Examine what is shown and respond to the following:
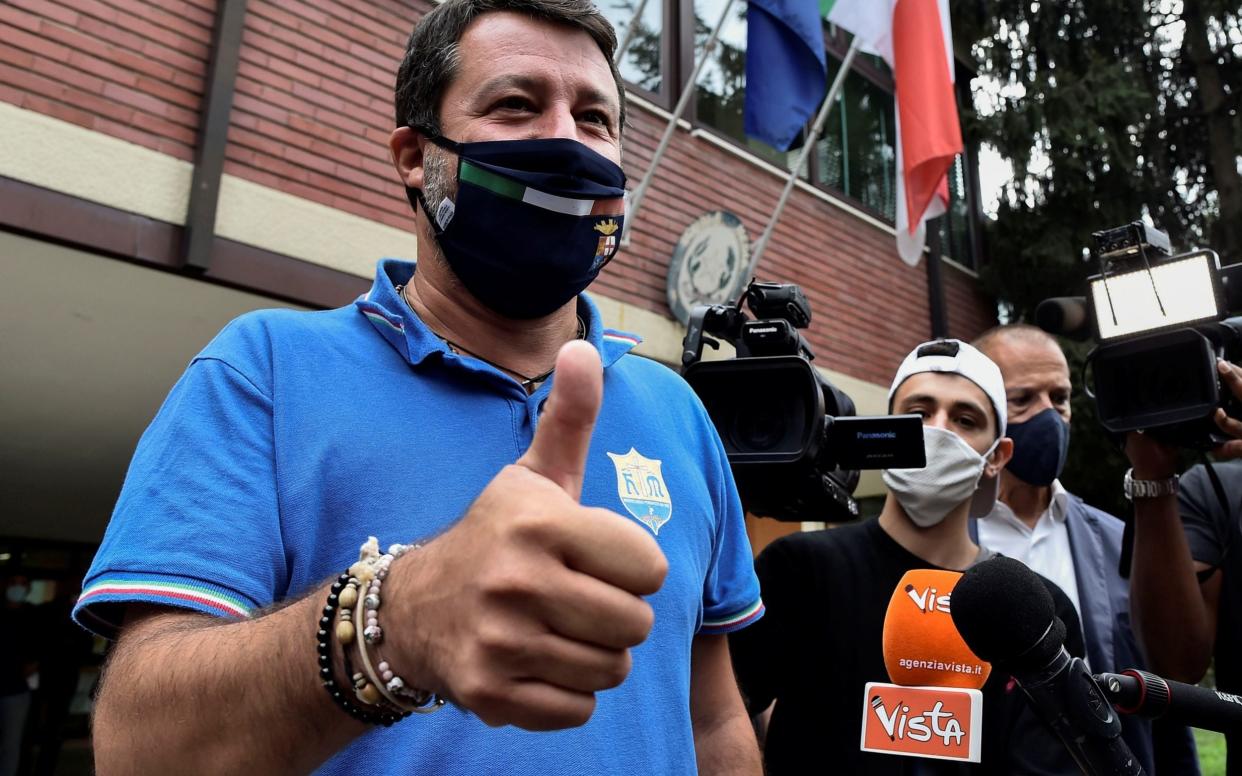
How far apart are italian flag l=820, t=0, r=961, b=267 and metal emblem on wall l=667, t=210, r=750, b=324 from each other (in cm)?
125

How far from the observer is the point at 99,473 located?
766 centimetres

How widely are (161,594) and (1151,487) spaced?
92.7 inches

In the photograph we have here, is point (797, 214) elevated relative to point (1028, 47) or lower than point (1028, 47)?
lower

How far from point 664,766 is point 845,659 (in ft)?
3.95

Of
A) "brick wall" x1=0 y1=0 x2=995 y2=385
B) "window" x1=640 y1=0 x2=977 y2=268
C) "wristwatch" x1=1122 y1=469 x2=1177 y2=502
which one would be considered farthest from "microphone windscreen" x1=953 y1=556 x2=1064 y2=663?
"window" x1=640 y1=0 x2=977 y2=268

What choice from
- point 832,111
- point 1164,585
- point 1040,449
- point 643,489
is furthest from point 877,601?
point 832,111

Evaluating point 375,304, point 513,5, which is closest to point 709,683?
point 375,304

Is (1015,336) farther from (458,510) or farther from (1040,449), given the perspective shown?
(458,510)

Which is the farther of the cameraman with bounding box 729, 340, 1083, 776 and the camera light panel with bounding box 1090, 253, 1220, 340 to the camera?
the camera light panel with bounding box 1090, 253, 1220, 340

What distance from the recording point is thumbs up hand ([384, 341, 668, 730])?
Answer: 30.6 inches

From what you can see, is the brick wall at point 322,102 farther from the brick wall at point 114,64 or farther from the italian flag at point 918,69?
the italian flag at point 918,69

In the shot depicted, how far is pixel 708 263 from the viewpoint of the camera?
22.2 ft

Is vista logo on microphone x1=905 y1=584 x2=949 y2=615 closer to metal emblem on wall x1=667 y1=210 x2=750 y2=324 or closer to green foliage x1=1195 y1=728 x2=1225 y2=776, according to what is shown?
metal emblem on wall x1=667 y1=210 x2=750 y2=324

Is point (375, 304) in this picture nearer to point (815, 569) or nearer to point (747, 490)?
point (747, 490)
